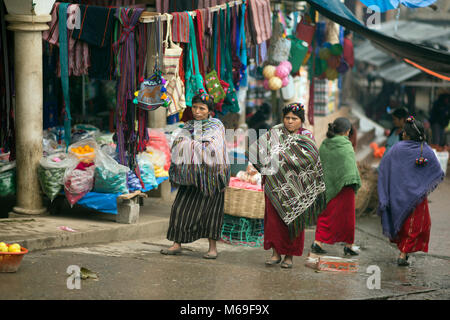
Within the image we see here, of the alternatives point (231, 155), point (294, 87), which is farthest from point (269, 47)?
point (231, 155)

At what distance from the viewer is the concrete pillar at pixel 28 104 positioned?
7941 mm

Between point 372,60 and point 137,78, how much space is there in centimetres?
1442

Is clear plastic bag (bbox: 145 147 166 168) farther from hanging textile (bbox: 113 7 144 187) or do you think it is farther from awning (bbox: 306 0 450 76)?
awning (bbox: 306 0 450 76)

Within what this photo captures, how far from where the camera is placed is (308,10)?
12.1 metres

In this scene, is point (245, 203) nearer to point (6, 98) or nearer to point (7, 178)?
point (7, 178)

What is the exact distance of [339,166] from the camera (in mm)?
8266

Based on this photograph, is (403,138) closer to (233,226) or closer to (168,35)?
(233,226)

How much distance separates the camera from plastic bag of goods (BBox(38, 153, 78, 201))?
8070mm

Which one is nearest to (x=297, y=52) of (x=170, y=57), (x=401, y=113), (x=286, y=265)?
(x=401, y=113)

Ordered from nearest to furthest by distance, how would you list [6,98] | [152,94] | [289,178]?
[289,178]
[152,94]
[6,98]

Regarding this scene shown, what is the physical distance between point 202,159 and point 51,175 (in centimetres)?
189

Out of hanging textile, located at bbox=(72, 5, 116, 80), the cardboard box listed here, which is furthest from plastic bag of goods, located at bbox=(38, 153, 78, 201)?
the cardboard box

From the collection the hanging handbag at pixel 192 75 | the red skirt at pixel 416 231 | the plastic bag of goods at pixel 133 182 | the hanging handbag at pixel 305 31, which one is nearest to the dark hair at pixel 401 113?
the red skirt at pixel 416 231

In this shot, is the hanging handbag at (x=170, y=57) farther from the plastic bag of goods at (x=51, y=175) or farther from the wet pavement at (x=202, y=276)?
the wet pavement at (x=202, y=276)
